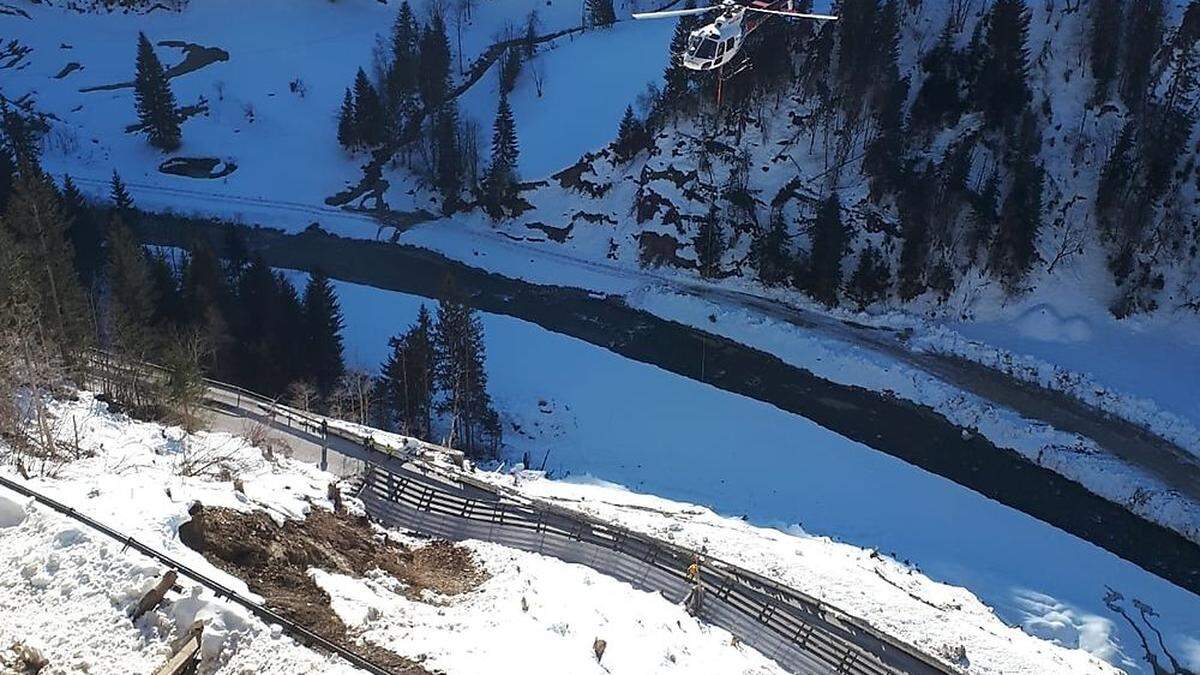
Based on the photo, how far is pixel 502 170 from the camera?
2223 inches

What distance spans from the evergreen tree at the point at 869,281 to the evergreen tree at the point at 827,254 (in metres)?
1.10

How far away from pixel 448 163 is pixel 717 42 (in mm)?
35087

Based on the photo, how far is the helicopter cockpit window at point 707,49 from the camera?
86.5 feet

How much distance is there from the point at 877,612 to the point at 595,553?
742cm

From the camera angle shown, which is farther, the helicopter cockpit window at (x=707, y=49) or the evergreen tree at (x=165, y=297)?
the evergreen tree at (x=165, y=297)

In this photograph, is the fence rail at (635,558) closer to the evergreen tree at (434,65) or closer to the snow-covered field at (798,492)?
the snow-covered field at (798,492)

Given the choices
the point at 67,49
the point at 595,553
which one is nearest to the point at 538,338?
the point at 595,553

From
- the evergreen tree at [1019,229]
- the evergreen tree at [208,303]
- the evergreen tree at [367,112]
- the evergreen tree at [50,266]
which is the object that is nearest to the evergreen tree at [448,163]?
the evergreen tree at [367,112]

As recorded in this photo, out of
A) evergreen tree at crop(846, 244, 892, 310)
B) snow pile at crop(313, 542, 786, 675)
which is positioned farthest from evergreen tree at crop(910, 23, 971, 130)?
snow pile at crop(313, 542, 786, 675)

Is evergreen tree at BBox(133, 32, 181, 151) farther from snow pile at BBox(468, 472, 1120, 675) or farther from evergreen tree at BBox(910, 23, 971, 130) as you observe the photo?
evergreen tree at BBox(910, 23, 971, 130)

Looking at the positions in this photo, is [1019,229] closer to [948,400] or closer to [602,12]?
[948,400]

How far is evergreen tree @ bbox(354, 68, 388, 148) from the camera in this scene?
62.1m

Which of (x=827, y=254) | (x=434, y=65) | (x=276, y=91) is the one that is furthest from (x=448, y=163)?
(x=827, y=254)

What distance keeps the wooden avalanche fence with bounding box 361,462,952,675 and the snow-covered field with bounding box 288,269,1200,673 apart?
1799 mm
